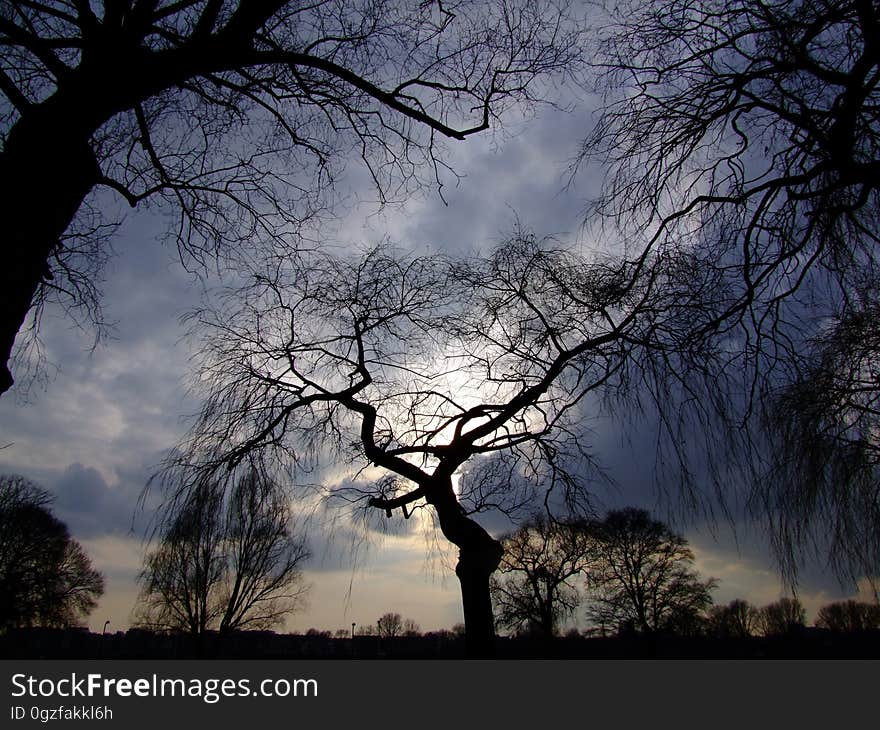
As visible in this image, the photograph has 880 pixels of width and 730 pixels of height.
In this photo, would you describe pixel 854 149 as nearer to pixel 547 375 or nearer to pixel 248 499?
pixel 547 375

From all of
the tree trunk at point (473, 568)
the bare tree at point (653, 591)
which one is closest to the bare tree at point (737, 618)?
the bare tree at point (653, 591)

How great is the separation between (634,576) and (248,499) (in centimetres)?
3434

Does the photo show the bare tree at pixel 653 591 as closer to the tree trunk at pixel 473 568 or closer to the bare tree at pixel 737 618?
the bare tree at pixel 737 618

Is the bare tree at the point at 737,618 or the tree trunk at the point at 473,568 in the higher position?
the tree trunk at the point at 473,568

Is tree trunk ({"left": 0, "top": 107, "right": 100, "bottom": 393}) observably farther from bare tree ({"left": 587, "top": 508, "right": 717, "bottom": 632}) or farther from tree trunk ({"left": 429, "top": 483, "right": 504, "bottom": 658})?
bare tree ({"left": 587, "top": 508, "right": 717, "bottom": 632})

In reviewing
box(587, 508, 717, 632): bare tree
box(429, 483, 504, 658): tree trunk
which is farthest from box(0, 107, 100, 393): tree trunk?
box(587, 508, 717, 632): bare tree

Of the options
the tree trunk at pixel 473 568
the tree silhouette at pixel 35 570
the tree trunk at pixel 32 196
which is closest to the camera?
the tree trunk at pixel 32 196

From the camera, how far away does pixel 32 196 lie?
2959 millimetres

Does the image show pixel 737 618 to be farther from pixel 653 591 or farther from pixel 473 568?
pixel 473 568

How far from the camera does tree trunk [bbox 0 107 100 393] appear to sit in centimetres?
280

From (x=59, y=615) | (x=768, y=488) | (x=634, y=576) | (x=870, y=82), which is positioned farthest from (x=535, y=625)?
(x=870, y=82)

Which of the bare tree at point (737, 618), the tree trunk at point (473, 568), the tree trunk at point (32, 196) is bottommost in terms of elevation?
the bare tree at point (737, 618)

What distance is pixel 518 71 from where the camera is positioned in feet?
16.6

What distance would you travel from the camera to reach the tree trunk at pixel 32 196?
110 inches
